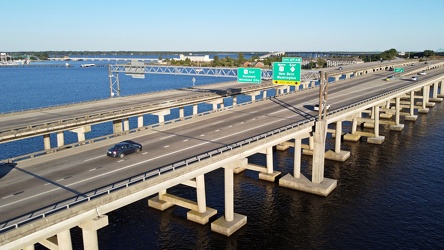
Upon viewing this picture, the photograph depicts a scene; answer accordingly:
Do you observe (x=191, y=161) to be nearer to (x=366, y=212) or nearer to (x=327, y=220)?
(x=327, y=220)

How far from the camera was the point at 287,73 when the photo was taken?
178ft

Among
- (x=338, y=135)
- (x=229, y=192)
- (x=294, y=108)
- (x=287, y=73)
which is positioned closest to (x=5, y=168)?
(x=229, y=192)

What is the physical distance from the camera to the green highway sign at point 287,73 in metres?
53.3

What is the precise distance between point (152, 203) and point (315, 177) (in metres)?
20.6

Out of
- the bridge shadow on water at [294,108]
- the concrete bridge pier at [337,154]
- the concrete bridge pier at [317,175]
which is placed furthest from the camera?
the concrete bridge pier at [337,154]

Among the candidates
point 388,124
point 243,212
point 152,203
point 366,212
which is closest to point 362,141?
point 388,124

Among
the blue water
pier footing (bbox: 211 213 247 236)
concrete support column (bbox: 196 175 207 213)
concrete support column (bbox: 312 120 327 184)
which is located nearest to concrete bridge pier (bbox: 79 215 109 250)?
the blue water

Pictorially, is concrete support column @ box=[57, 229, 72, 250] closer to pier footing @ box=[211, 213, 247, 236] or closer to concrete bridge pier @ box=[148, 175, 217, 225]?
concrete bridge pier @ box=[148, 175, 217, 225]

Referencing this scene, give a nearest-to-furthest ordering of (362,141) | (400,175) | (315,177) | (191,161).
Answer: (191,161)
(315,177)
(400,175)
(362,141)

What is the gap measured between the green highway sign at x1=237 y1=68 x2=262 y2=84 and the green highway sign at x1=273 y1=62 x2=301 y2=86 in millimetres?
9087

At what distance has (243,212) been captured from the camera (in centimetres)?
4081

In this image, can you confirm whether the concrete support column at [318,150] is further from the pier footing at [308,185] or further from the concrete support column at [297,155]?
the concrete support column at [297,155]

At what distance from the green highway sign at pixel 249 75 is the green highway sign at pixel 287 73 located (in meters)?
9.09

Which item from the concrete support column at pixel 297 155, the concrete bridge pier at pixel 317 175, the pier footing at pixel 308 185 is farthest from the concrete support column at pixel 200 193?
the concrete support column at pixel 297 155
